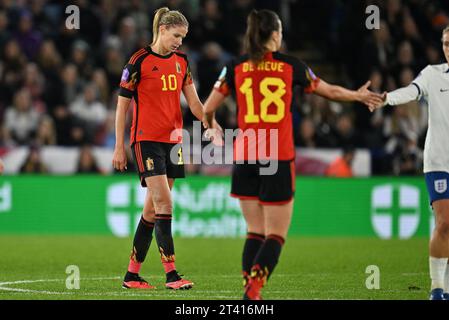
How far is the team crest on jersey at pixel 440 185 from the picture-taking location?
27.2ft

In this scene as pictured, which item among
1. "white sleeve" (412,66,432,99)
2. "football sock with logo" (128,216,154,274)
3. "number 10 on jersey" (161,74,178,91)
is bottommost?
"football sock with logo" (128,216,154,274)

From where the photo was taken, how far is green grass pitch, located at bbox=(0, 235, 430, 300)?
8953 mm

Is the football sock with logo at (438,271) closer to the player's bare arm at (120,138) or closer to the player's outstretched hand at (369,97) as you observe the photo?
the player's outstretched hand at (369,97)

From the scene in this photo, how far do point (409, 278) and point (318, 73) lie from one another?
34.6ft

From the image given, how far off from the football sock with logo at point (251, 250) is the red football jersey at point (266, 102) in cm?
59

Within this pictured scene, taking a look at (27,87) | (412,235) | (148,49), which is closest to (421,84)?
(148,49)

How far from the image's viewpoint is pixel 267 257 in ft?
24.5

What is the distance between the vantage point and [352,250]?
1398 cm

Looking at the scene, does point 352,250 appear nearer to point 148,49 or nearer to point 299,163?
point 299,163

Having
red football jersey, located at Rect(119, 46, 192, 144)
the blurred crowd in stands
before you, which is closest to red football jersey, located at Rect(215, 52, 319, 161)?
red football jersey, located at Rect(119, 46, 192, 144)

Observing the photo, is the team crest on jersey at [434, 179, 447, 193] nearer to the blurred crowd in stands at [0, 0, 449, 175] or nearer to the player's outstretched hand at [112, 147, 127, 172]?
the player's outstretched hand at [112, 147, 127, 172]

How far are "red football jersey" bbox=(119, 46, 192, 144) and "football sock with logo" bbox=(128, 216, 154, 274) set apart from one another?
2.60ft

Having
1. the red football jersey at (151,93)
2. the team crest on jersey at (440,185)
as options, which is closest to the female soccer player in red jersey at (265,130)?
the team crest on jersey at (440,185)

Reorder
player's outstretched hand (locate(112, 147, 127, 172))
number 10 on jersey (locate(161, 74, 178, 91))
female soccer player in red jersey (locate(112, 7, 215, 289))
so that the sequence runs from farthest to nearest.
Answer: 1. number 10 on jersey (locate(161, 74, 178, 91))
2. female soccer player in red jersey (locate(112, 7, 215, 289))
3. player's outstretched hand (locate(112, 147, 127, 172))
